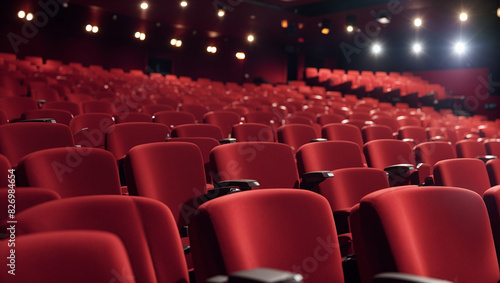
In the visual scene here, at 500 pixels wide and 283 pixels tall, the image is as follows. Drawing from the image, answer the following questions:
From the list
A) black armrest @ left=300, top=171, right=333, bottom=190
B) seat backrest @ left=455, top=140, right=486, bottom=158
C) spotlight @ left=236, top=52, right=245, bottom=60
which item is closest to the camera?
black armrest @ left=300, top=171, right=333, bottom=190

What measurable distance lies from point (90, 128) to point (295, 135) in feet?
3.66

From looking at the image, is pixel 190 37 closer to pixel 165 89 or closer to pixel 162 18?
pixel 162 18

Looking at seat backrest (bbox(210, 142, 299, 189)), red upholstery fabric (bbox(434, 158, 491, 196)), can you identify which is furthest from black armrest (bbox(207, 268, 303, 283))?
red upholstery fabric (bbox(434, 158, 491, 196))

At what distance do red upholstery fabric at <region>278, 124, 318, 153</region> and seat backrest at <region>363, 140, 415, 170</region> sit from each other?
1.58ft

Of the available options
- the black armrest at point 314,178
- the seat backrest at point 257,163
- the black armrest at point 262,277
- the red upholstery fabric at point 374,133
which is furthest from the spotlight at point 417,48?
the black armrest at point 262,277

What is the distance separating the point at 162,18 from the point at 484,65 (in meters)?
6.84

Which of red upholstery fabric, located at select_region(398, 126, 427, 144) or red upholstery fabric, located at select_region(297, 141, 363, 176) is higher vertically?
red upholstery fabric, located at select_region(398, 126, 427, 144)

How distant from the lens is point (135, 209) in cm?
74

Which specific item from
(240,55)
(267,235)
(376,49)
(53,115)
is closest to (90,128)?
(53,115)

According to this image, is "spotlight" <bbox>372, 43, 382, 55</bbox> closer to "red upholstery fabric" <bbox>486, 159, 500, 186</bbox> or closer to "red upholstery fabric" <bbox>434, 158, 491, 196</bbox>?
"red upholstery fabric" <bbox>486, 159, 500, 186</bbox>

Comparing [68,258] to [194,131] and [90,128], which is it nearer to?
[194,131]

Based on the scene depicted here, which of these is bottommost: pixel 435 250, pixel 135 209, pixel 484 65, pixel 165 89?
pixel 435 250

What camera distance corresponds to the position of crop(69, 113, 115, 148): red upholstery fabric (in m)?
2.13

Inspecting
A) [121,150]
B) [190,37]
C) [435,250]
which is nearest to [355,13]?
[190,37]
